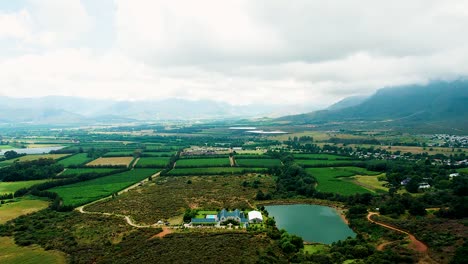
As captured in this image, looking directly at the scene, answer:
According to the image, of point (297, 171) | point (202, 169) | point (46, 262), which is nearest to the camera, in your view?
point (46, 262)

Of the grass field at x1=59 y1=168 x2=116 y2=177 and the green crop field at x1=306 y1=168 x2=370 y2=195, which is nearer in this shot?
the green crop field at x1=306 y1=168 x2=370 y2=195

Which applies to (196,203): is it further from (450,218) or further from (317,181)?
(450,218)

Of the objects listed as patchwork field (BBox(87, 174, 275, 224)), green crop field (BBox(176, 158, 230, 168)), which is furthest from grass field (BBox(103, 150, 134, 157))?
patchwork field (BBox(87, 174, 275, 224))

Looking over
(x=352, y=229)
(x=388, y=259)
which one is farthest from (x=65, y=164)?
(x=388, y=259)

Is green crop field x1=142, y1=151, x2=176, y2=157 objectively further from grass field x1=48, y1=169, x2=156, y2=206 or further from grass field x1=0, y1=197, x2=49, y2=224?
grass field x1=0, y1=197, x2=49, y2=224

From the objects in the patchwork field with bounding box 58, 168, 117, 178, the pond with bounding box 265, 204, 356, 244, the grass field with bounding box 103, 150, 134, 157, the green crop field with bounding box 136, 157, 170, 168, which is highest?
the grass field with bounding box 103, 150, 134, 157

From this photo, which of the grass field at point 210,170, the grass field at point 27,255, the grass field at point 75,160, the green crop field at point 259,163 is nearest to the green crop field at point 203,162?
the grass field at point 210,170
